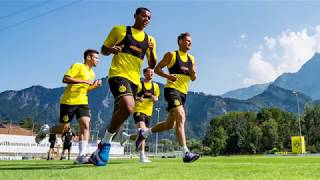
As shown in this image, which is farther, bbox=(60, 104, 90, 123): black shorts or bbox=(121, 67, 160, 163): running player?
bbox=(121, 67, 160, 163): running player

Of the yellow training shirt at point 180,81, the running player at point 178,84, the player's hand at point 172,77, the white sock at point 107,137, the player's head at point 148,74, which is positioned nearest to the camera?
the white sock at point 107,137

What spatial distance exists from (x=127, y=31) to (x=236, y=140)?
347 ft

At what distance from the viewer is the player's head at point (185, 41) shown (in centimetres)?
880

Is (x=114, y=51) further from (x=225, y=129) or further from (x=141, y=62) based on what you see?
(x=225, y=129)

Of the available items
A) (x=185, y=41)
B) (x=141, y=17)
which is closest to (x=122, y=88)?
(x=141, y=17)

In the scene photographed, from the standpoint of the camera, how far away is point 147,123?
11602 mm

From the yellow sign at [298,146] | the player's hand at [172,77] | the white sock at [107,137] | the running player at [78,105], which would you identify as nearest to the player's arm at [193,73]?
the player's hand at [172,77]

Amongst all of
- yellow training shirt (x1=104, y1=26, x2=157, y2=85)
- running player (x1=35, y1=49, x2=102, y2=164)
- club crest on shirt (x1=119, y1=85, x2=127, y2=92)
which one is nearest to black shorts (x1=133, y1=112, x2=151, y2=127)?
running player (x1=35, y1=49, x2=102, y2=164)

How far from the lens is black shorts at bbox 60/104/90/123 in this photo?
886cm

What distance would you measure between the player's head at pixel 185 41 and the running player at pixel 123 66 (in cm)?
201

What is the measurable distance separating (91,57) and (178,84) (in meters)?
2.28

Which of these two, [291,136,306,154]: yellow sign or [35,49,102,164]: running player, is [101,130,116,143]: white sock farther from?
[291,136,306,154]: yellow sign

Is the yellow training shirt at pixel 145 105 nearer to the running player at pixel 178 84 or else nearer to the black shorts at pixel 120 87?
the running player at pixel 178 84

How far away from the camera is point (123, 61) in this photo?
Result: 254 inches
